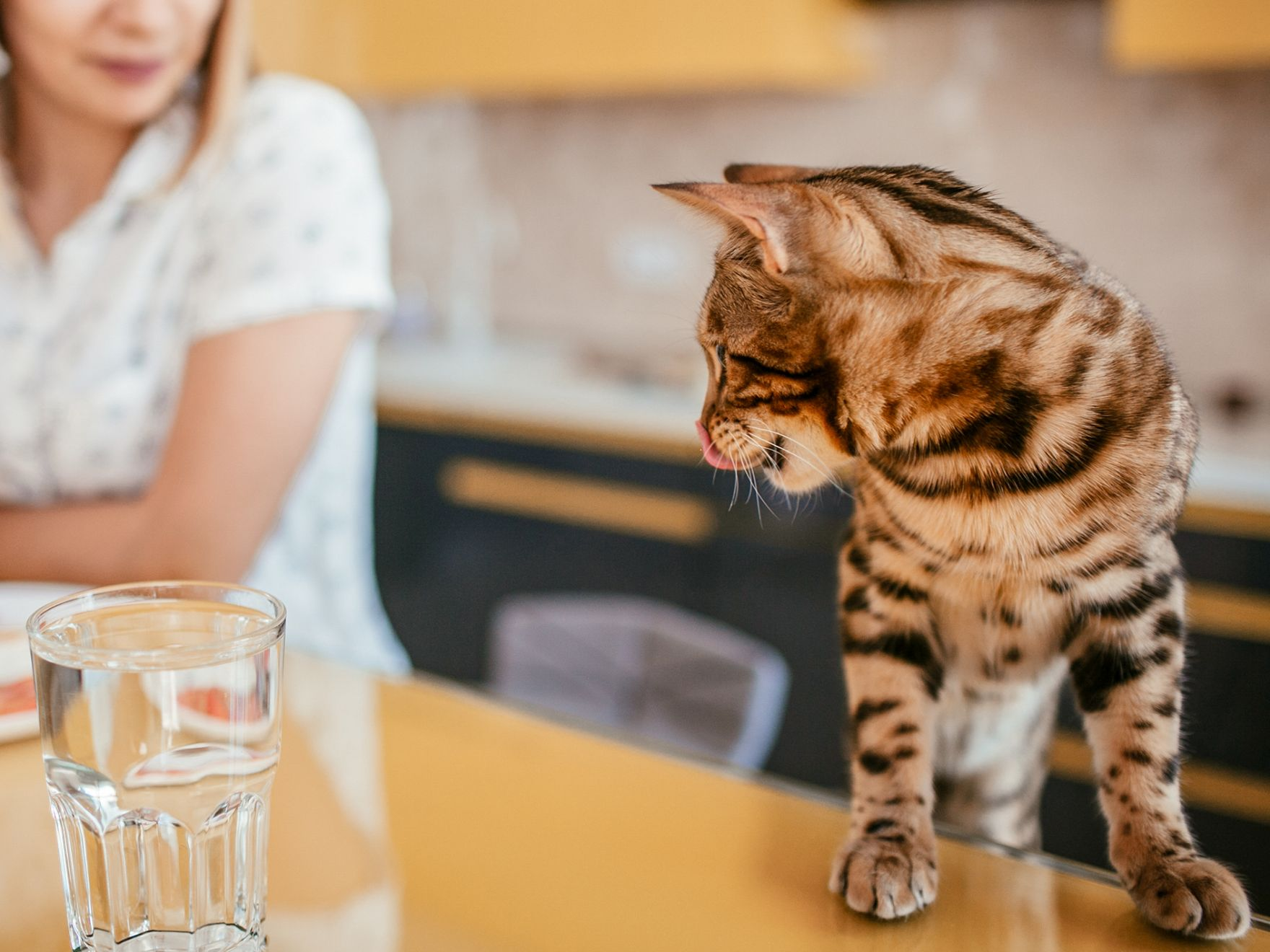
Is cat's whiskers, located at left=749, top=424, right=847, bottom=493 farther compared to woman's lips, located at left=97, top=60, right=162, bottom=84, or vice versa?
woman's lips, located at left=97, top=60, right=162, bottom=84

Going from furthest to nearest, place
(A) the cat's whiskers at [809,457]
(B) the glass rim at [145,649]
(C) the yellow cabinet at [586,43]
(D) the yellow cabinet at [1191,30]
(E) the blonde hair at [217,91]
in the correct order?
(C) the yellow cabinet at [586,43] < (D) the yellow cabinet at [1191,30] < (E) the blonde hair at [217,91] < (A) the cat's whiskers at [809,457] < (B) the glass rim at [145,649]

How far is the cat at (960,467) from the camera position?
1.41 ft

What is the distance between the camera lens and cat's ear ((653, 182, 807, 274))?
0.44 meters

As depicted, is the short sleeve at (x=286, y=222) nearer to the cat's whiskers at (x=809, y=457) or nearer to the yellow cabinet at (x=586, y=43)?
the cat's whiskers at (x=809, y=457)

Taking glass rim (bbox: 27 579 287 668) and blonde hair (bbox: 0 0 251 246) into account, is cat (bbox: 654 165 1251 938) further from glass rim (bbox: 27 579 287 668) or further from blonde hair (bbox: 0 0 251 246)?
blonde hair (bbox: 0 0 251 246)

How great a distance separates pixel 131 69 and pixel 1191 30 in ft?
4.44

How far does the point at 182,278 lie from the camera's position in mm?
1075

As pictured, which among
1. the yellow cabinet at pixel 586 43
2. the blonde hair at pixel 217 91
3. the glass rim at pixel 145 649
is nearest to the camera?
the glass rim at pixel 145 649

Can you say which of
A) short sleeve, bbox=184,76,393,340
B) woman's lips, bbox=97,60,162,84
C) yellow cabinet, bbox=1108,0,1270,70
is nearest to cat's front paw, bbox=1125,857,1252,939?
short sleeve, bbox=184,76,393,340

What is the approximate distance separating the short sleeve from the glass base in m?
0.63

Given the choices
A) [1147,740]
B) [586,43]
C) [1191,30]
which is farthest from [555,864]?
[586,43]

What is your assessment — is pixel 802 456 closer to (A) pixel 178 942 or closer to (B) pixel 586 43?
(A) pixel 178 942

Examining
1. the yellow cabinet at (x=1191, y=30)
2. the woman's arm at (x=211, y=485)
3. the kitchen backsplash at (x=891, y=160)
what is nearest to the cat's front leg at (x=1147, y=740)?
the woman's arm at (x=211, y=485)

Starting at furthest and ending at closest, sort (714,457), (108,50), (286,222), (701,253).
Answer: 1. (701,253)
2. (286,222)
3. (108,50)
4. (714,457)
